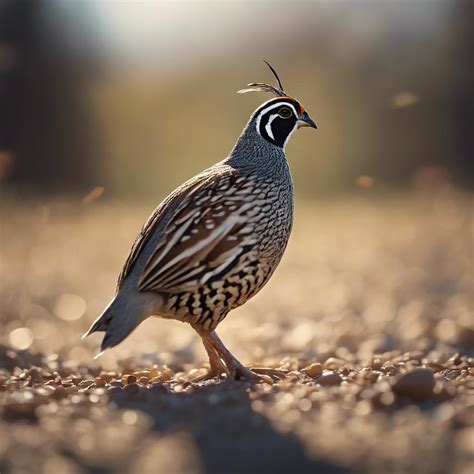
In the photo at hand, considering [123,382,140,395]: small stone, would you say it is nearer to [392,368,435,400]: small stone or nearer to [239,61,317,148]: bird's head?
[392,368,435,400]: small stone

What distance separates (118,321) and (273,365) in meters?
1.66

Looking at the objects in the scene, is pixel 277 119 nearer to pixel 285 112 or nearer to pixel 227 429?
pixel 285 112

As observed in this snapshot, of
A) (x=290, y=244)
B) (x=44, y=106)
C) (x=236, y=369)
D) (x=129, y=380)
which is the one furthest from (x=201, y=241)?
(x=44, y=106)

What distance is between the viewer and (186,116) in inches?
1400

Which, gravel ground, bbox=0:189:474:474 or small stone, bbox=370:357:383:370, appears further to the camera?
small stone, bbox=370:357:383:370

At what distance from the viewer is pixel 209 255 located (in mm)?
5426

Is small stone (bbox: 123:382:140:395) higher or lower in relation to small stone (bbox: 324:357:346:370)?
lower

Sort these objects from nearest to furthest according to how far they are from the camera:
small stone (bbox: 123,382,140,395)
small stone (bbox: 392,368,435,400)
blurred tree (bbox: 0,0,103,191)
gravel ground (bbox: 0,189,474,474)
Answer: gravel ground (bbox: 0,189,474,474), small stone (bbox: 392,368,435,400), small stone (bbox: 123,382,140,395), blurred tree (bbox: 0,0,103,191)

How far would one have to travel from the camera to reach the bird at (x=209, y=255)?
5355 mm

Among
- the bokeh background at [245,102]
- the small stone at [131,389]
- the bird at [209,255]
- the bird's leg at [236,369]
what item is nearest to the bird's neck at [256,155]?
the bird at [209,255]

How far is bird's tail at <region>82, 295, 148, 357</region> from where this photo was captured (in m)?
5.12

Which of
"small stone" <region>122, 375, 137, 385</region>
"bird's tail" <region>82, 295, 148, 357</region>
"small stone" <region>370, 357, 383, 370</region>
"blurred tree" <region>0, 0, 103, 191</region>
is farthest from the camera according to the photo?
"blurred tree" <region>0, 0, 103, 191</region>

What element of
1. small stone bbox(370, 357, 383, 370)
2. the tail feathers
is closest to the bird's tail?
the tail feathers

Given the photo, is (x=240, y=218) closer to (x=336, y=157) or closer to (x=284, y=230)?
(x=284, y=230)
